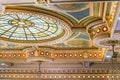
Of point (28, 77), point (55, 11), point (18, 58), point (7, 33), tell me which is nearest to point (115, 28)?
point (55, 11)

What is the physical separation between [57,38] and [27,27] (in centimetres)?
133

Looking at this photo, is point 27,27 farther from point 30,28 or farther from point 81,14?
point 81,14

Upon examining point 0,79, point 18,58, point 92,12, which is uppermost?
point 92,12

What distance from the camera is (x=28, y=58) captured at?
1216 centimetres

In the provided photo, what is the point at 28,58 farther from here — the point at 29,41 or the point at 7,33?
the point at 7,33

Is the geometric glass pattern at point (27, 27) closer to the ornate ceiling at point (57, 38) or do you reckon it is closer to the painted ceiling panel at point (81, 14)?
the ornate ceiling at point (57, 38)

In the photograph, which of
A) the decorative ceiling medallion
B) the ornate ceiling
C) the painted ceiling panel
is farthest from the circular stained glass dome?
the decorative ceiling medallion

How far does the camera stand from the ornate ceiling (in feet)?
23.6

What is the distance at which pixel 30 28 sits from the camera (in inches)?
378

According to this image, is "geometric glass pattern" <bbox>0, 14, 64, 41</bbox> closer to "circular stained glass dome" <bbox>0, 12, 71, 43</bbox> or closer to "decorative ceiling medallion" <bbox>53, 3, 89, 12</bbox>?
"circular stained glass dome" <bbox>0, 12, 71, 43</bbox>

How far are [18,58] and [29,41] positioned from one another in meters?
2.21

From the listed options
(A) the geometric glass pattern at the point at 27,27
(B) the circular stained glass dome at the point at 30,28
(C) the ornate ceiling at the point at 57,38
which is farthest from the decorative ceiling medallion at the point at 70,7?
(A) the geometric glass pattern at the point at 27,27

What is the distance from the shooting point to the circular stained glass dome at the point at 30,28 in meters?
8.41

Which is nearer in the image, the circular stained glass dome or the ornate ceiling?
the ornate ceiling
